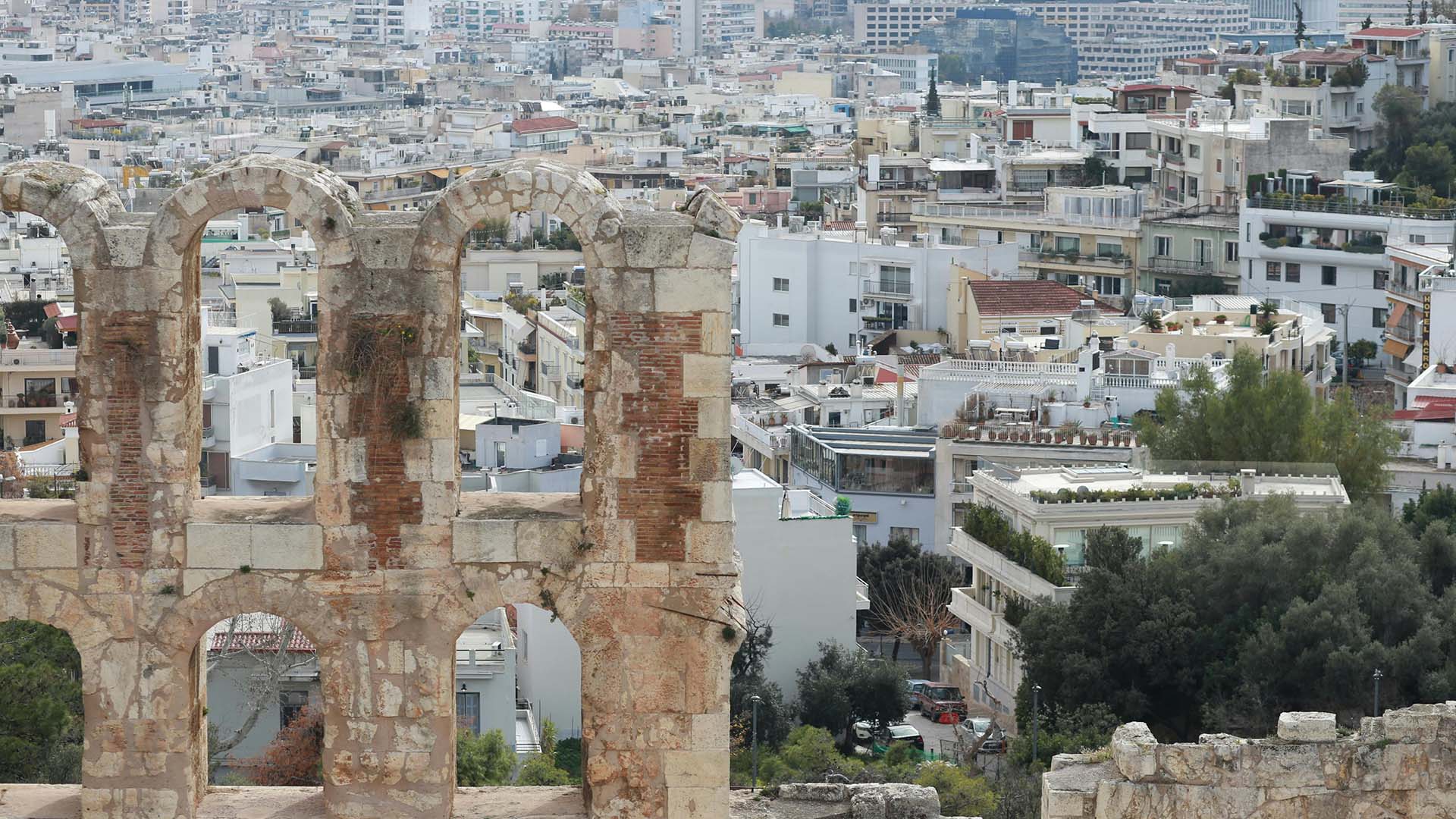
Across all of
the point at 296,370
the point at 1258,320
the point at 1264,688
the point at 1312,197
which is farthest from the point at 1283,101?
the point at 1264,688

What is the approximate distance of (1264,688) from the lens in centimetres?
4062

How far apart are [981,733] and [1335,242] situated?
43.9 m

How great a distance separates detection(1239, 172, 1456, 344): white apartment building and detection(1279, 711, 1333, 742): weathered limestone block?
59.6m

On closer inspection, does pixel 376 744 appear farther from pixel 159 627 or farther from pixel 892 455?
pixel 892 455

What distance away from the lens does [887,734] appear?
155 ft

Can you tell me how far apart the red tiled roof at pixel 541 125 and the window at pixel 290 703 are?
127 meters

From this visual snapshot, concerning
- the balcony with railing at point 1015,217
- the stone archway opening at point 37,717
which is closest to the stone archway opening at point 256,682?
the stone archway opening at point 37,717

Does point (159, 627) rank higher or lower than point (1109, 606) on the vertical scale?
higher

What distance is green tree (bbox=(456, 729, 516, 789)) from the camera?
106 feet

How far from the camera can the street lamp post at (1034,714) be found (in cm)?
4082

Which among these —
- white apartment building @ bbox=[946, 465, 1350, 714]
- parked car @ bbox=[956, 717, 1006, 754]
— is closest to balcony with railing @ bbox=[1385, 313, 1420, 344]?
white apartment building @ bbox=[946, 465, 1350, 714]

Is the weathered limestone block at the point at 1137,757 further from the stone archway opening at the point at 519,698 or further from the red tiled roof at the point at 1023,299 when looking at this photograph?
the red tiled roof at the point at 1023,299

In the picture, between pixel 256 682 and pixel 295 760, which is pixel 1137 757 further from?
pixel 256 682

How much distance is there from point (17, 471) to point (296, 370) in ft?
63.3
